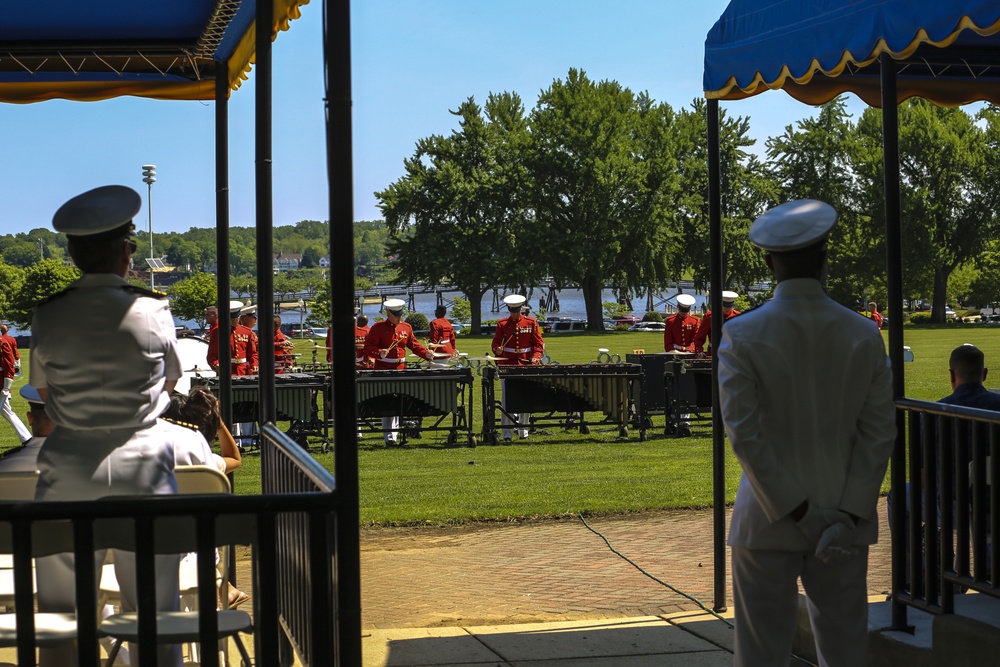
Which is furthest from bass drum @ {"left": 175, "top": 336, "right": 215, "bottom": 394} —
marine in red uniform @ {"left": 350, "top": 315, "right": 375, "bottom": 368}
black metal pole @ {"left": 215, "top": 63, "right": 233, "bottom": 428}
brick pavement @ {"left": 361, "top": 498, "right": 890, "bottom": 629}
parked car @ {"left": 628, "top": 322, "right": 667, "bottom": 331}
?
parked car @ {"left": 628, "top": 322, "right": 667, "bottom": 331}

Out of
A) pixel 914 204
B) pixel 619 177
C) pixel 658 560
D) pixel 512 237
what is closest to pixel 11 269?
pixel 512 237

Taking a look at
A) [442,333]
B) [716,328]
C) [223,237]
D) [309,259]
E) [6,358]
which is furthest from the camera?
[309,259]

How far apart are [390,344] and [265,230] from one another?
12.0m

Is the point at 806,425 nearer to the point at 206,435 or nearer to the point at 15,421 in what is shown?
the point at 206,435

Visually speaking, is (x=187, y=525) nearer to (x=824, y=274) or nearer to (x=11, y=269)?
(x=824, y=274)

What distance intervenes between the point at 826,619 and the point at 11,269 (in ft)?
324

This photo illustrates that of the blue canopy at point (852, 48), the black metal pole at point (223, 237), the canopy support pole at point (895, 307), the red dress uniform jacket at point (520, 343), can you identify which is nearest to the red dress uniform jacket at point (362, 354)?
the red dress uniform jacket at point (520, 343)

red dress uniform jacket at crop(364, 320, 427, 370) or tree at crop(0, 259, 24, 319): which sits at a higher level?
tree at crop(0, 259, 24, 319)

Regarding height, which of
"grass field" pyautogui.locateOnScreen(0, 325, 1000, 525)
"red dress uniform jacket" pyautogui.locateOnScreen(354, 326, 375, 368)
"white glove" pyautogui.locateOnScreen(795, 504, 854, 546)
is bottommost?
"grass field" pyautogui.locateOnScreen(0, 325, 1000, 525)

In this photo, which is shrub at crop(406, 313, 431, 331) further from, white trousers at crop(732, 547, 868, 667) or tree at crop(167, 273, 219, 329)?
white trousers at crop(732, 547, 868, 667)

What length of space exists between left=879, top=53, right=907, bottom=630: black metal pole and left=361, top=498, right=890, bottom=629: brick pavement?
55.7 inches

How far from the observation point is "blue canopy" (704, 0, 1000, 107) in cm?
493

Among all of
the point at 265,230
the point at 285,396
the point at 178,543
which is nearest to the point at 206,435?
the point at 265,230

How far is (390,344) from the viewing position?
17906mm
